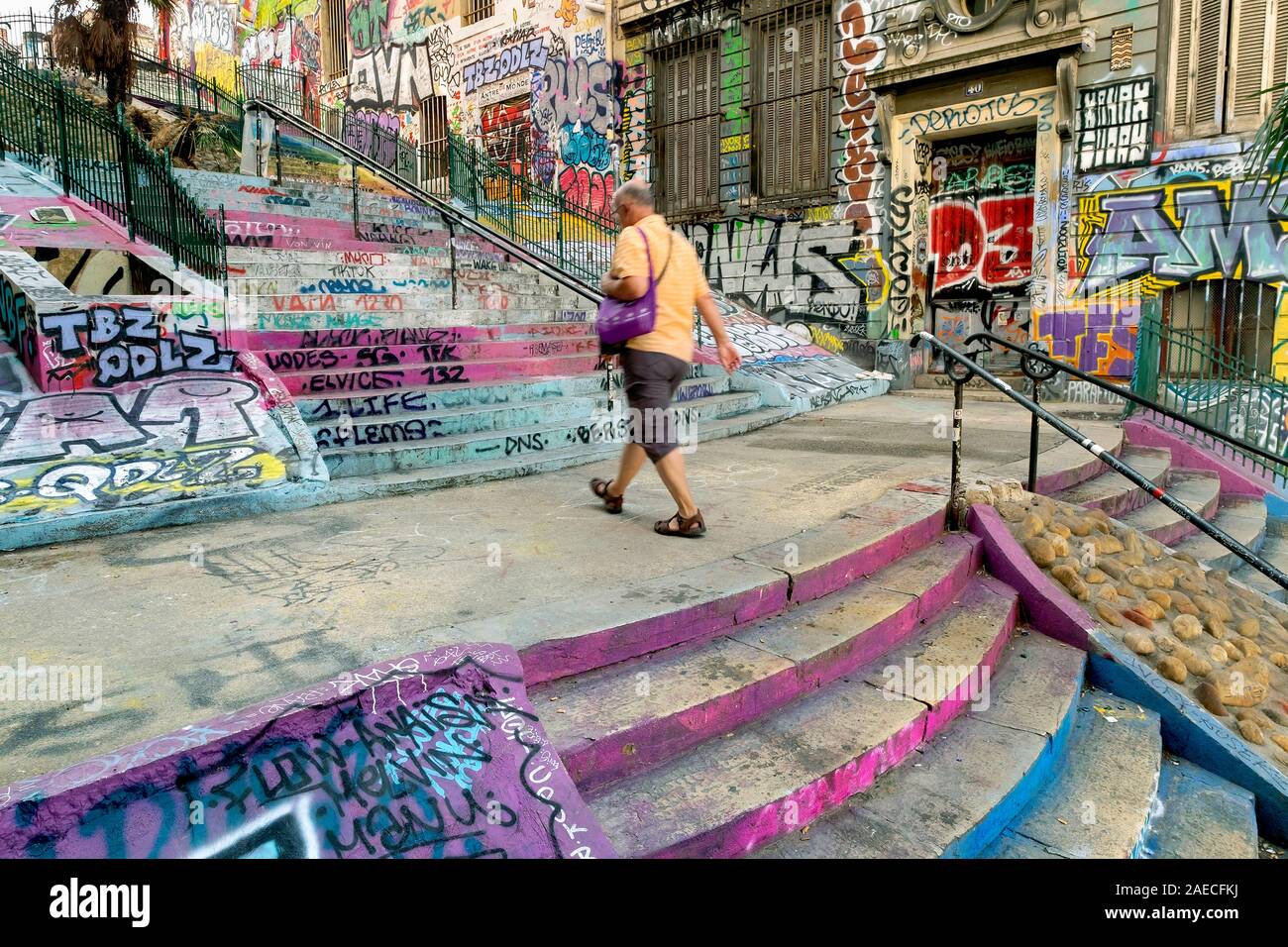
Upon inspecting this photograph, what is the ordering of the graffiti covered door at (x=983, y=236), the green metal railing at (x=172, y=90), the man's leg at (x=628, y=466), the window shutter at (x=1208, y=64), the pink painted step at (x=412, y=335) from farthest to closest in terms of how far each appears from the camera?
the green metal railing at (x=172, y=90) → the graffiti covered door at (x=983, y=236) → the window shutter at (x=1208, y=64) → the pink painted step at (x=412, y=335) → the man's leg at (x=628, y=466)

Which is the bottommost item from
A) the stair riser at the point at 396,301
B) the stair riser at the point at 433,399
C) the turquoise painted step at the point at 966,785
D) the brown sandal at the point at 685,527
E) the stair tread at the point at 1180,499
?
the turquoise painted step at the point at 966,785

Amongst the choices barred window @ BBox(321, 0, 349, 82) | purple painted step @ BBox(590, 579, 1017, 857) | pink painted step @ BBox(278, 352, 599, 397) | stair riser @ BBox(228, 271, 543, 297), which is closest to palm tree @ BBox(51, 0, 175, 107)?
barred window @ BBox(321, 0, 349, 82)

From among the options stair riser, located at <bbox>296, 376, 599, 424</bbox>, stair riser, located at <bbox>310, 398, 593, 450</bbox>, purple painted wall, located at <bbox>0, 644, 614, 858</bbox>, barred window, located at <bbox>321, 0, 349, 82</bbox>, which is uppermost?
barred window, located at <bbox>321, 0, 349, 82</bbox>

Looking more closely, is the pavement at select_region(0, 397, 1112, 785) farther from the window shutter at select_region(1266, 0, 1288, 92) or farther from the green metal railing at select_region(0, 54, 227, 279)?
the window shutter at select_region(1266, 0, 1288, 92)

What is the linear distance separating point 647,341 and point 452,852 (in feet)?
9.46

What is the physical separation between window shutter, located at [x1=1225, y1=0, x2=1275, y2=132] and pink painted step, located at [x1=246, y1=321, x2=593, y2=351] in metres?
7.90

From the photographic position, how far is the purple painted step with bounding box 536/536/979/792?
8.67 ft

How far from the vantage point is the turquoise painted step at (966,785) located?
2598 mm

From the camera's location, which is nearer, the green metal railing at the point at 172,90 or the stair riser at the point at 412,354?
the stair riser at the point at 412,354

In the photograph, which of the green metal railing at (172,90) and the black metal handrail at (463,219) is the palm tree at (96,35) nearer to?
the green metal railing at (172,90)

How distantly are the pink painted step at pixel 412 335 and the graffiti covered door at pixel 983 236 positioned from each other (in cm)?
541

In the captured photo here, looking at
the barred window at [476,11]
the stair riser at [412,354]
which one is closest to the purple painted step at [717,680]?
the stair riser at [412,354]
